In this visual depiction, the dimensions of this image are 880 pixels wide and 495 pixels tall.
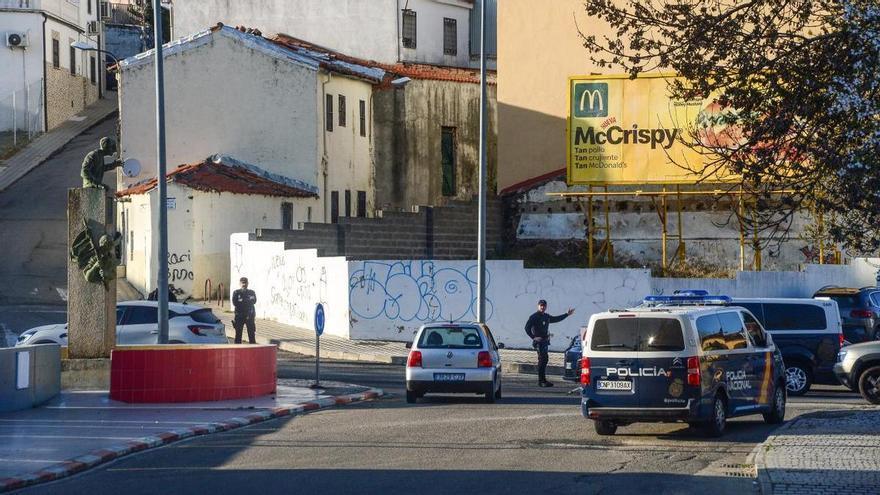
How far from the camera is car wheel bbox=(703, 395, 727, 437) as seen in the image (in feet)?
60.2

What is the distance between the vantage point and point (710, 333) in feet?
61.5

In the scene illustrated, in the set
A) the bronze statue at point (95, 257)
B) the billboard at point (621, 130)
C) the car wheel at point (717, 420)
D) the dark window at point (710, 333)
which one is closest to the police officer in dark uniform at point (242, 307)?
the bronze statue at point (95, 257)

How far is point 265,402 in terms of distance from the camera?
2277cm

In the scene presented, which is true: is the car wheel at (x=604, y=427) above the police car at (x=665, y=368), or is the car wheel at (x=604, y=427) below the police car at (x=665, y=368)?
below

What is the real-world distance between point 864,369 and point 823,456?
322 inches

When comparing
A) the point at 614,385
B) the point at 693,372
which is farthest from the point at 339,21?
the point at 693,372

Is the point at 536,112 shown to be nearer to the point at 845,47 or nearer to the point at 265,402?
the point at 265,402

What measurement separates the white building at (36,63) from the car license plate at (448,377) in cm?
4440

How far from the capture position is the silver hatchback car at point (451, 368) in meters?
23.2

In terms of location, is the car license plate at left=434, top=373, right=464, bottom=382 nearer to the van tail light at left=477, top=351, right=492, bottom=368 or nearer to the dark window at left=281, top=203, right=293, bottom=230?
the van tail light at left=477, top=351, right=492, bottom=368

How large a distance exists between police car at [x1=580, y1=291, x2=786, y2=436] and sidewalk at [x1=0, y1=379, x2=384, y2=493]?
5283 millimetres

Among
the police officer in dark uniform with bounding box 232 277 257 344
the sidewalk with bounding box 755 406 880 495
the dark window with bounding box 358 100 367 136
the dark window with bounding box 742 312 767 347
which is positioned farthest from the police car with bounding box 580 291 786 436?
the dark window with bounding box 358 100 367 136

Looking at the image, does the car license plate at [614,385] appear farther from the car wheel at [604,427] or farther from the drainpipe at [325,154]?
the drainpipe at [325,154]

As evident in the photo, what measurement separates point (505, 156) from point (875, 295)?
61.2 ft
